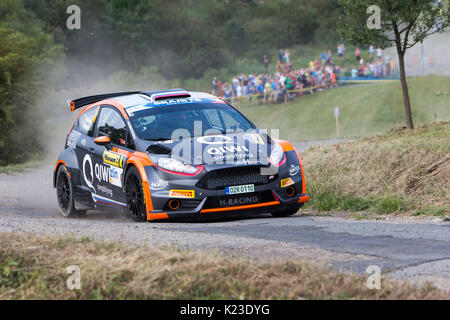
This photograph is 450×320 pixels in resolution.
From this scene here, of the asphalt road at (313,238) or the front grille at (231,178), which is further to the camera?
the front grille at (231,178)

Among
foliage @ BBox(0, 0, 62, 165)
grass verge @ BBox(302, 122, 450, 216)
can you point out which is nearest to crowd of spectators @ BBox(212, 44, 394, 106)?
foliage @ BBox(0, 0, 62, 165)

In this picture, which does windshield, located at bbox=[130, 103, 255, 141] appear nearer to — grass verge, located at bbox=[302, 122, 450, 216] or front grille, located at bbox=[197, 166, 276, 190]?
front grille, located at bbox=[197, 166, 276, 190]

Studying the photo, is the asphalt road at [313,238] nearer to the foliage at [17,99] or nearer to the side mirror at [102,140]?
the side mirror at [102,140]

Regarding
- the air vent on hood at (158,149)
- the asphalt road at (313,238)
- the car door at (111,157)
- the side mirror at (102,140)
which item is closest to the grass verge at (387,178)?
the asphalt road at (313,238)

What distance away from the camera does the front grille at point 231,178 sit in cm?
900

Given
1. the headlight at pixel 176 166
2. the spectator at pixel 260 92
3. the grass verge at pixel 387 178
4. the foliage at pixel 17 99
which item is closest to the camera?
the headlight at pixel 176 166

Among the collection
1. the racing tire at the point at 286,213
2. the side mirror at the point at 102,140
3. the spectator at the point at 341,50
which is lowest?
the racing tire at the point at 286,213

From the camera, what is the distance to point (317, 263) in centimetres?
554

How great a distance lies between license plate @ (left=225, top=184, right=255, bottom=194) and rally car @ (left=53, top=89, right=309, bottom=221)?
0.01 metres

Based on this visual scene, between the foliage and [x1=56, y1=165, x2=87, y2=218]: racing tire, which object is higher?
the foliage

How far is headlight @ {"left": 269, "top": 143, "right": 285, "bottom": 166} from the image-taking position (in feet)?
30.8

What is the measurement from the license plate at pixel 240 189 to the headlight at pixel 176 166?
0.48 m

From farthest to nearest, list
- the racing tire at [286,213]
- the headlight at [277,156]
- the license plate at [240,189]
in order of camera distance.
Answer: the racing tire at [286,213] < the headlight at [277,156] < the license plate at [240,189]

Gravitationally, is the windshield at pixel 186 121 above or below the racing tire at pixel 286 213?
above
